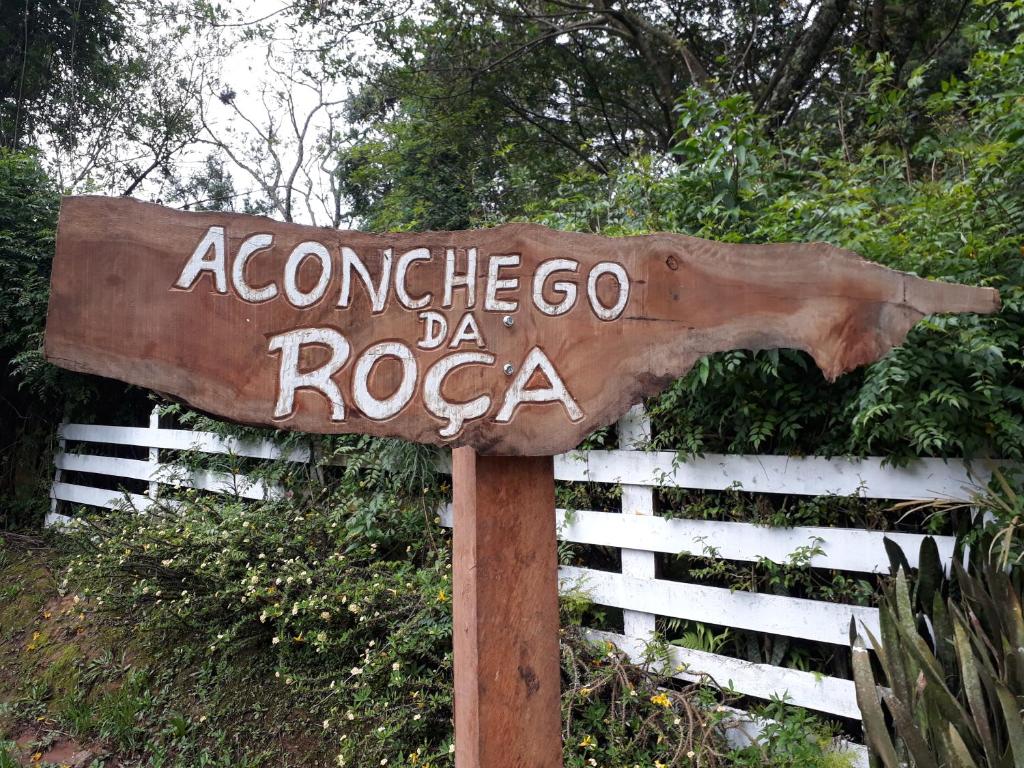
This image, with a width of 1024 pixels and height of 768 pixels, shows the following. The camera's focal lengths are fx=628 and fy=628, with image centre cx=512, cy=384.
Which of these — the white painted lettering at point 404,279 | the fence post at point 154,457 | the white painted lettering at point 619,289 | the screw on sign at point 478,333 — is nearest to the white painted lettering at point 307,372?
the screw on sign at point 478,333

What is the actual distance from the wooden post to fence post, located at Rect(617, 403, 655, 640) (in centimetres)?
134

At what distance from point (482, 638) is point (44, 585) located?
4.12m

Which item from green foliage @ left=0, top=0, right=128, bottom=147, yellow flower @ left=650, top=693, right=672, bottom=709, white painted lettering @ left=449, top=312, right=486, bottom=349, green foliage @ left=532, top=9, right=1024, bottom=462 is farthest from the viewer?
green foliage @ left=0, top=0, right=128, bottom=147

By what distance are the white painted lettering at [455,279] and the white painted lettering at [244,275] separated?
0.34 metres

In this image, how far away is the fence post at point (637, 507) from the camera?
2613mm

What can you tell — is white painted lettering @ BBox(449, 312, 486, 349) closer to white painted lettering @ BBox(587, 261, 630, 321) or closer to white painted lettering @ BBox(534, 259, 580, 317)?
white painted lettering @ BBox(534, 259, 580, 317)

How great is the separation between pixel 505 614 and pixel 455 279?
2.30 feet

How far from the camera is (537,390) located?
4.21 feet

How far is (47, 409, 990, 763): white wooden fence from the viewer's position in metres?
2.12

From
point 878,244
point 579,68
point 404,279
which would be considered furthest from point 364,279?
point 579,68

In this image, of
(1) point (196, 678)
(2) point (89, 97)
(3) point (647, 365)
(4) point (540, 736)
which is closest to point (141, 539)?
(1) point (196, 678)

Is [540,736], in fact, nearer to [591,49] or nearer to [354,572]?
[354,572]

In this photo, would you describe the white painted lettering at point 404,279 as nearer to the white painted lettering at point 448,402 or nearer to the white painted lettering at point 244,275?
the white painted lettering at point 448,402


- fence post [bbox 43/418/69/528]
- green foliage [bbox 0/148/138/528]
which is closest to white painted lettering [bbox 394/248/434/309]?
green foliage [bbox 0/148/138/528]
